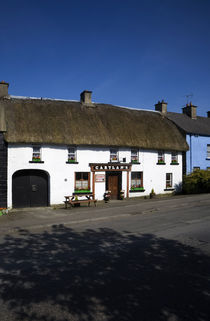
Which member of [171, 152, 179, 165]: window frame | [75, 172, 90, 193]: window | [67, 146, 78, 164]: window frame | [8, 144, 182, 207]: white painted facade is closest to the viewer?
[8, 144, 182, 207]: white painted facade

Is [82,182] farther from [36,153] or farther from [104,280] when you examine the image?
[104,280]

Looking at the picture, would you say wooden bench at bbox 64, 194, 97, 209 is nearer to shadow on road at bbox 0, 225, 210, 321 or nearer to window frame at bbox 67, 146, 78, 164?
window frame at bbox 67, 146, 78, 164

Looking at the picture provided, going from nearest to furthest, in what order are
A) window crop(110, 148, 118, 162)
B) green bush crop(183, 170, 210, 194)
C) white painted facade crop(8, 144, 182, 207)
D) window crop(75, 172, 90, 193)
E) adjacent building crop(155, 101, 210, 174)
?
white painted facade crop(8, 144, 182, 207), window crop(75, 172, 90, 193), window crop(110, 148, 118, 162), green bush crop(183, 170, 210, 194), adjacent building crop(155, 101, 210, 174)

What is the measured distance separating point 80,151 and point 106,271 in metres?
13.8

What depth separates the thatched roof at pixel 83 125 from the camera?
18.5 m

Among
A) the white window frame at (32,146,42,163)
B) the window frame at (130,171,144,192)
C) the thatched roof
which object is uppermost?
the thatched roof

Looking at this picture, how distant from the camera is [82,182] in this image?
20.1 metres

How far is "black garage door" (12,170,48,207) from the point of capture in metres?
18.1

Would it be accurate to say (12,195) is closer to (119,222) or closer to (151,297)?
(119,222)

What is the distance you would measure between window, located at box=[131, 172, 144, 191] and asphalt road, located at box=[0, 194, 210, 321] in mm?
9887

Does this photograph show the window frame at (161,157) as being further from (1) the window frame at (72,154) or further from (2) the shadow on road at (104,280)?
(2) the shadow on road at (104,280)

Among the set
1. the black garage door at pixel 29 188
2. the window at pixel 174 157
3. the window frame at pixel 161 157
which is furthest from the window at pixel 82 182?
the window at pixel 174 157

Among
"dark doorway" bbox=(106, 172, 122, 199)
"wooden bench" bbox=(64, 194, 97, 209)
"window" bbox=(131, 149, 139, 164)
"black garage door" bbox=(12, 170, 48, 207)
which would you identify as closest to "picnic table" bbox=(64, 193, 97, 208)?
"wooden bench" bbox=(64, 194, 97, 209)

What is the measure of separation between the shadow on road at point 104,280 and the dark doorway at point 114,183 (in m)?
11.9
